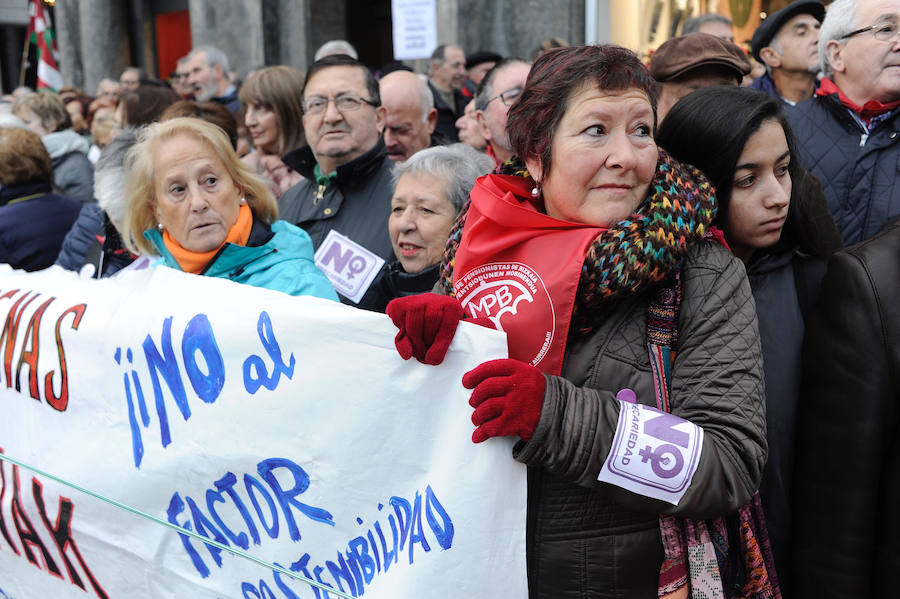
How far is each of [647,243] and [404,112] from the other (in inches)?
117

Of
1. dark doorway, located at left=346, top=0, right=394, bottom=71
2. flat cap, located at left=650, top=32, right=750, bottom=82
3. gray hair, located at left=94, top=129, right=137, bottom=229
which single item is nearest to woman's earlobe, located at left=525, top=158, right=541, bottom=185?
flat cap, located at left=650, top=32, right=750, bottom=82

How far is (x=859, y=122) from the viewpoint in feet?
9.11

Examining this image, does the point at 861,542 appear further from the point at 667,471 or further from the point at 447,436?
the point at 447,436

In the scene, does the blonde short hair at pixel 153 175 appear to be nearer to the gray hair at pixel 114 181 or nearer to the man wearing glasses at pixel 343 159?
the gray hair at pixel 114 181

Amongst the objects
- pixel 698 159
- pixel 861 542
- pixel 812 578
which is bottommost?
pixel 812 578

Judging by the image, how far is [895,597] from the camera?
1645 millimetres

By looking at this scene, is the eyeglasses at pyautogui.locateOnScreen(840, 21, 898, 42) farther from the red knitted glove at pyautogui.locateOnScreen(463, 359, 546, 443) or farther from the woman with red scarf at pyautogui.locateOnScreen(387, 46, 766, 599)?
the red knitted glove at pyautogui.locateOnScreen(463, 359, 546, 443)

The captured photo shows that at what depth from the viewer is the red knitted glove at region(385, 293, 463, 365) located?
1593 mm

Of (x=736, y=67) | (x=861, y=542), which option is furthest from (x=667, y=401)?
(x=736, y=67)

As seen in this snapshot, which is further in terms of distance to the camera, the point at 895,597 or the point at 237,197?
the point at 237,197

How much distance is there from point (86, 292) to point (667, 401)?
5.84 ft

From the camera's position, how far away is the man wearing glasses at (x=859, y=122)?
2.67 m

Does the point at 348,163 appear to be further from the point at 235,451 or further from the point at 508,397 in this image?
the point at 508,397

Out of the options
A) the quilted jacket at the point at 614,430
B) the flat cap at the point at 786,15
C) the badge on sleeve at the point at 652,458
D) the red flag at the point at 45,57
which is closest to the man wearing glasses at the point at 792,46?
the flat cap at the point at 786,15
